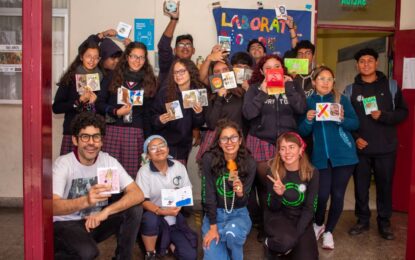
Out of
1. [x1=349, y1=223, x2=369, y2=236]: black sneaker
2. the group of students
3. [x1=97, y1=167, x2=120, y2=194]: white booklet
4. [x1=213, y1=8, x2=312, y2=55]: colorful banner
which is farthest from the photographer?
[x1=213, y1=8, x2=312, y2=55]: colorful banner

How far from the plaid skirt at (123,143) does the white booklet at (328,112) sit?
1.68 meters

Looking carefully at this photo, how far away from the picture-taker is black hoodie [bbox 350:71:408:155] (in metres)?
4.25

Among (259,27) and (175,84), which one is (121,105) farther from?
(259,27)

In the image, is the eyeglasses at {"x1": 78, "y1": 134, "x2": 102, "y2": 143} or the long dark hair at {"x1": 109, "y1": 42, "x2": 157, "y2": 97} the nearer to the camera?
the eyeglasses at {"x1": 78, "y1": 134, "x2": 102, "y2": 143}

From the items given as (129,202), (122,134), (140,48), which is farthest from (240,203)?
(140,48)

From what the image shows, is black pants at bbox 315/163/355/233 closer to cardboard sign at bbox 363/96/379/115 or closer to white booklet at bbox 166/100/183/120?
cardboard sign at bbox 363/96/379/115

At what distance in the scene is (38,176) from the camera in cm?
211

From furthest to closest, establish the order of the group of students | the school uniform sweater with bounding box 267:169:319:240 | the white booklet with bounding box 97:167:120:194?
the school uniform sweater with bounding box 267:169:319:240, the group of students, the white booklet with bounding box 97:167:120:194

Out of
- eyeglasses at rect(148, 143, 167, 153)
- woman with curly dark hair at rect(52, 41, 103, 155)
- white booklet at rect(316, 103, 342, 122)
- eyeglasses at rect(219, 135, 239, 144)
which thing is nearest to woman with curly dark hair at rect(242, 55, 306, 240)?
white booklet at rect(316, 103, 342, 122)

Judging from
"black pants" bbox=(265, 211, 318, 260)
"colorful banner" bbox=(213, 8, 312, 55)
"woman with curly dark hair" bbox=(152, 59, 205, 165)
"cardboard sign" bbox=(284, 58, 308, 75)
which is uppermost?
"colorful banner" bbox=(213, 8, 312, 55)

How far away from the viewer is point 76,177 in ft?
10.6

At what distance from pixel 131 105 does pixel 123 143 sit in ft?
1.23

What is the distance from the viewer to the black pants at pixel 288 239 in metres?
3.33

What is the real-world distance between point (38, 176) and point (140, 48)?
87.2 inches
